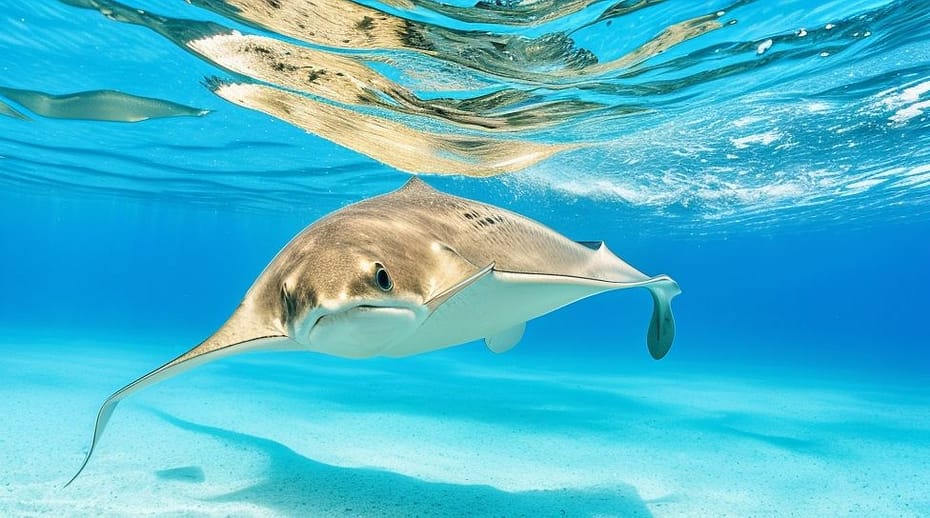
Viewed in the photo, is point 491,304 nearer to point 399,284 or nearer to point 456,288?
point 456,288

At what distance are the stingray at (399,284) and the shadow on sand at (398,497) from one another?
6.43ft

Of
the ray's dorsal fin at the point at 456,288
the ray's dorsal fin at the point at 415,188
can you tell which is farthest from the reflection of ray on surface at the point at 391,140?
the ray's dorsal fin at the point at 456,288

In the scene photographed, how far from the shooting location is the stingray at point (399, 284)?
9.77 feet

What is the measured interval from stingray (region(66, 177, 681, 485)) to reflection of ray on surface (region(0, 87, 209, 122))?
11150 millimetres

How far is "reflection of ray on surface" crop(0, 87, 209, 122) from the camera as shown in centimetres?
1316

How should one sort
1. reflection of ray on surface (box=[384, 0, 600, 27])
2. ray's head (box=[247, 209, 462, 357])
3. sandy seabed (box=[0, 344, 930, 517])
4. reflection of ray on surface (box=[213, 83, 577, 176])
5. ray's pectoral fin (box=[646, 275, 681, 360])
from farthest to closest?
reflection of ray on surface (box=[213, 83, 577, 176])
reflection of ray on surface (box=[384, 0, 600, 27])
ray's pectoral fin (box=[646, 275, 681, 360])
sandy seabed (box=[0, 344, 930, 517])
ray's head (box=[247, 209, 462, 357])

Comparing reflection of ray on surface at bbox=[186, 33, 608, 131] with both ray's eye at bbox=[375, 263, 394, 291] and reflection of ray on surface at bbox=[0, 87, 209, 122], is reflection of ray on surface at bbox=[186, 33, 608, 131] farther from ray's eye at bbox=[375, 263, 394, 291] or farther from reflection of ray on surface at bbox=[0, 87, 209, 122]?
ray's eye at bbox=[375, 263, 394, 291]

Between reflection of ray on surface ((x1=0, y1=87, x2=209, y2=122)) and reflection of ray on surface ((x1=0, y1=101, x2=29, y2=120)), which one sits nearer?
reflection of ray on surface ((x1=0, y1=87, x2=209, y2=122))

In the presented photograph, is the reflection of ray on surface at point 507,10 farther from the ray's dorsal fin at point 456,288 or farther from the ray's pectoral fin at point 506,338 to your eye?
the ray's dorsal fin at point 456,288

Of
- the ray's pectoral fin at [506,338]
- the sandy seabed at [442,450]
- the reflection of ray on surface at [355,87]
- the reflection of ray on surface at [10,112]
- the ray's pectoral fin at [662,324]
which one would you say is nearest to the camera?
the sandy seabed at [442,450]

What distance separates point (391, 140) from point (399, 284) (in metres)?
12.8

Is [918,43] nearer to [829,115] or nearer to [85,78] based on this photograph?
[829,115]

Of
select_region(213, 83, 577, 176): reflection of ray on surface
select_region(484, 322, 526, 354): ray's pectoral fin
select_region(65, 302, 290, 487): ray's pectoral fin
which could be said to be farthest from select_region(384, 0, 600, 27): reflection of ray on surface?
select_region(65, 302, 290, 487): ray's pectoral fin

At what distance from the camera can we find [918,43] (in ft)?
30.0
